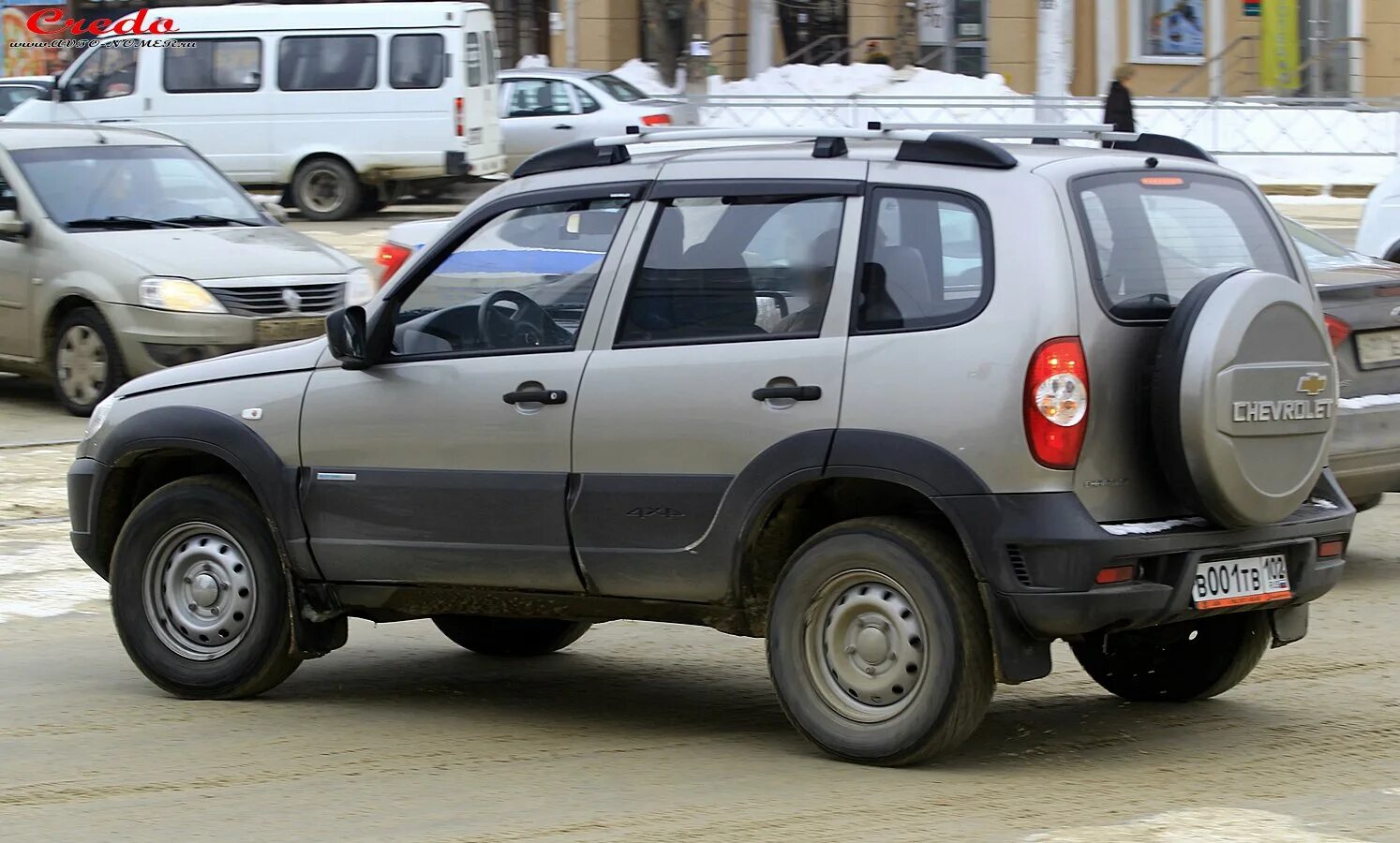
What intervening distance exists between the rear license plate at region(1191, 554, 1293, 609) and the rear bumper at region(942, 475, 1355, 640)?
52 millimetres

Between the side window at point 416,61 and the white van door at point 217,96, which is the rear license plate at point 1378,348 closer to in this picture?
the side window at point 416,61

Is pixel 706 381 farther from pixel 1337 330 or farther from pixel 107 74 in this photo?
pixel 107 74

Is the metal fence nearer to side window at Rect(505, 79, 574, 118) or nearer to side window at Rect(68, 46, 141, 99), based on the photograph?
side window at Rect(505, 79, 574, 118)

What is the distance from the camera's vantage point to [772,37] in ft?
110

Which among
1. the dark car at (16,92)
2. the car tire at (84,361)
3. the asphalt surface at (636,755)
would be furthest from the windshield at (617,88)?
the asphalt surface at (636,755)

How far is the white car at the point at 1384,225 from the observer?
13.2m

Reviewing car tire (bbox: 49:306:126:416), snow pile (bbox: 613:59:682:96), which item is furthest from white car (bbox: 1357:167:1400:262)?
snow pile (bbox: 613:59:682:96)

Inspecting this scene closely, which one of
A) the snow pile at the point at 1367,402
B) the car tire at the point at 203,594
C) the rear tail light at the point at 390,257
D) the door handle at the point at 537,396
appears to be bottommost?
the car tire at the point at 203,594

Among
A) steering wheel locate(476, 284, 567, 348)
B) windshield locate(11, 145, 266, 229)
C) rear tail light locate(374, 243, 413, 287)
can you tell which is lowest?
rear tail light locate(374, 243, 413, 287)

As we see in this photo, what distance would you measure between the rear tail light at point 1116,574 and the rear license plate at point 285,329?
817cm

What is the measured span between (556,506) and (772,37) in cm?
2815

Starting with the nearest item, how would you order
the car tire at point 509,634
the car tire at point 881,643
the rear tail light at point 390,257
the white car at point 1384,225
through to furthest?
the car tire at point 881,643, the car tire at point 509,634, the rear tail light at point 390,257, the white car at point 1384,225

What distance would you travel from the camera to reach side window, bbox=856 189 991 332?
5461 millimetres

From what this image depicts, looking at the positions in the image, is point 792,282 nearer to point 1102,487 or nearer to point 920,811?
point 1102,487
